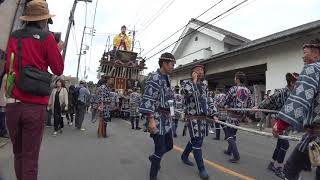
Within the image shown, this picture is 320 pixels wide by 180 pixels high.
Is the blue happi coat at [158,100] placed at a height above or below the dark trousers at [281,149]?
above

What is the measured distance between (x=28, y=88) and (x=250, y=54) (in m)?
18.3

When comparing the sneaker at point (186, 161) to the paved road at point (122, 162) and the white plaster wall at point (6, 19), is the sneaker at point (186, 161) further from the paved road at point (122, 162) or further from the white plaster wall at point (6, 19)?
the white plaster wall at point (6, 19)

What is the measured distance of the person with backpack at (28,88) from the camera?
4109 mm

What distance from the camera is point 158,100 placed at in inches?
258

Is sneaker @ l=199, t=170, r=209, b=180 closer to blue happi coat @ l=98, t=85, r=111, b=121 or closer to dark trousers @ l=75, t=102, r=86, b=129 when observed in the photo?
blue happi coat @ l=98, t=85, r=111, b=121

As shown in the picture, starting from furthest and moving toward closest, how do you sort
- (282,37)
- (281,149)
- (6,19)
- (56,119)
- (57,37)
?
(282,37)
(56,119)
(281,149)
(6,19)
(57,37)

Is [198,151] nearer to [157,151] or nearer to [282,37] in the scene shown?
[157,151]

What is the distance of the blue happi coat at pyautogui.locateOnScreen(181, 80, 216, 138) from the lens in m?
7.14

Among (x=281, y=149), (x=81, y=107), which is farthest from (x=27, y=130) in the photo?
(x=81, y=107)

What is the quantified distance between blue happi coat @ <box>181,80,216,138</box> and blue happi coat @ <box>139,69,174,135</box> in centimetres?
73

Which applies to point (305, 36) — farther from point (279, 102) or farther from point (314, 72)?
point (314, 72)

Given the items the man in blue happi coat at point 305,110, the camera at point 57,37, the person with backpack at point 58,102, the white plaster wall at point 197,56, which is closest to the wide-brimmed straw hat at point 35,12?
the camera at point 57,37

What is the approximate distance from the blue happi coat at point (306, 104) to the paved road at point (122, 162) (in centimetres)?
319

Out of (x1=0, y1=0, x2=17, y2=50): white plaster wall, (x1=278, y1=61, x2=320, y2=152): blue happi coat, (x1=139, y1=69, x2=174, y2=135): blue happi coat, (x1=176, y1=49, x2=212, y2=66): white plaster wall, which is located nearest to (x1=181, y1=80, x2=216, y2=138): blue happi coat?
(x1=139, y1=69, x2=174, y2=135): blue happi coat
